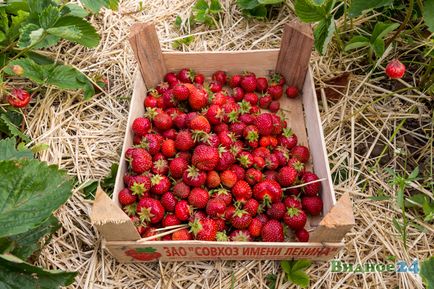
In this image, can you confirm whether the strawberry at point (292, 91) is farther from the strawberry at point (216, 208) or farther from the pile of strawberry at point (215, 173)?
the strawberry at point (216, 208)

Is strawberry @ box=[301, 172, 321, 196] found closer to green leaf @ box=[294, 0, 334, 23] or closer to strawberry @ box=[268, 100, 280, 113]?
strawberry @ box=[268, 100, 280, 113]

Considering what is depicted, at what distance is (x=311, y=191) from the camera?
5.01 feet

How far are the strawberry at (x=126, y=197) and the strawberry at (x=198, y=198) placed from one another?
200 mm

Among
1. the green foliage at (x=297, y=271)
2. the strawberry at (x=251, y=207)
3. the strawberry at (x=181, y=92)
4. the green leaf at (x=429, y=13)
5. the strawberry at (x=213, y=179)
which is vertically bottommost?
the green foliage at (x=297, y=271)

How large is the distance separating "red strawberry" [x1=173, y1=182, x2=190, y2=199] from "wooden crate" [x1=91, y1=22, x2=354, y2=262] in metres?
0.19

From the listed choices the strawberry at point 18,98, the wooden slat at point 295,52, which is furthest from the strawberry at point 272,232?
the strawberry at point 18,98

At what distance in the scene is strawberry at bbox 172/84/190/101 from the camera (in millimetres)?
1701

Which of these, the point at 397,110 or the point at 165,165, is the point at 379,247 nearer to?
the point at 397,110

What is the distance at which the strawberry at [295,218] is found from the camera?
1.44 meters

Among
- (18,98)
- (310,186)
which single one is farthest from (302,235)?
(18,98)

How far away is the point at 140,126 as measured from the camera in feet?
5.29

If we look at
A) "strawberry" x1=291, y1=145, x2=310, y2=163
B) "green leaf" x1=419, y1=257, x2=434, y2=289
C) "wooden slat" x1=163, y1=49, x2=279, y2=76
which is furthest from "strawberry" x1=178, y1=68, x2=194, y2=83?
"green leaf" x1=419, y1=257, x2=434, y2=289

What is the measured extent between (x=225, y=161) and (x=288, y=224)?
31 cm

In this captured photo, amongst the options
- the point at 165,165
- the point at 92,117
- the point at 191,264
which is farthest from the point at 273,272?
the point at 92,117
